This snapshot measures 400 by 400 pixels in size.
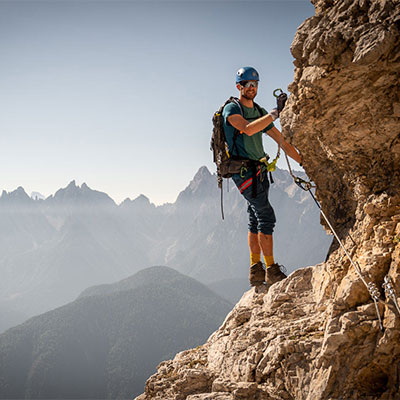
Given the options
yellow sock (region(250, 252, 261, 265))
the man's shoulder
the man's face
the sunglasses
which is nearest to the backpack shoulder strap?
the man's face

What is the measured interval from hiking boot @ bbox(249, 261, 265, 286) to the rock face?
6.13ft

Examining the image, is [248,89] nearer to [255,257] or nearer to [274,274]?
[255,257]

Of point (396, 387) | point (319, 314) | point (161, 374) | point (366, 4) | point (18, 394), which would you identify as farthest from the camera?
point (18, 394)

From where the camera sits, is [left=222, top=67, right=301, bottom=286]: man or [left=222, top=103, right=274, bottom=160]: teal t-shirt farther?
[left=222, top=103, right=274, bottom=160]: teal t-shirt

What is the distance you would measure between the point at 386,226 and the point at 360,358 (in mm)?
2012

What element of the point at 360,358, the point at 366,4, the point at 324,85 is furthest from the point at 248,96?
the point at 360,358

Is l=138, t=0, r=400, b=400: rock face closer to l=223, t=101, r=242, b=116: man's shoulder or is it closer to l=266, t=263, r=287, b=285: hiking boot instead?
l=223, t=101, r=242, b=116: man's shoulder

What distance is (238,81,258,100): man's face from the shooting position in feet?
25.2

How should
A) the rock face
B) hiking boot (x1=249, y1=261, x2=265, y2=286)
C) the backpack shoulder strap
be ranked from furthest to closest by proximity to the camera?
hiking boot (x1=249, y1=261, x2=265, y2=286) → the backpack shoulder strap → the rock face

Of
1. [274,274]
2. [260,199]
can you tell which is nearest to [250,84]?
[260,199]

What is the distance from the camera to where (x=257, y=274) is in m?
9.09

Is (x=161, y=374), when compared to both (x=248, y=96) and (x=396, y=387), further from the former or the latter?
(x=248, y=96)

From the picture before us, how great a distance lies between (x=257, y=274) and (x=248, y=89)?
4518 mm

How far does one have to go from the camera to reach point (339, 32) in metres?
5.38
